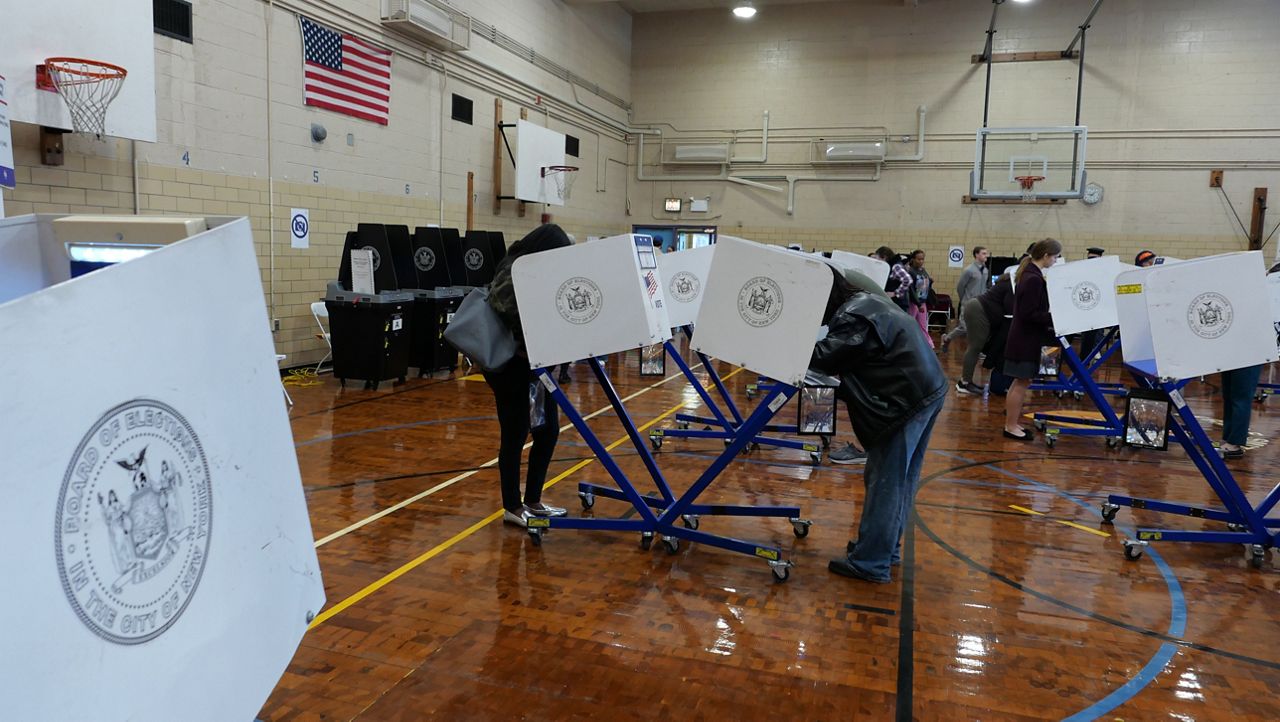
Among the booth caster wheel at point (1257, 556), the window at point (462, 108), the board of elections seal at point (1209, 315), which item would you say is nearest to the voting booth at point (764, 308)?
the board of elections seal at point (1209, 315)

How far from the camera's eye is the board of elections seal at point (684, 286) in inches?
239

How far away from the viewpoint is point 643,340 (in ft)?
11.5

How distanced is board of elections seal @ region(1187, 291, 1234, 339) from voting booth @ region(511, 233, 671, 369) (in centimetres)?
269

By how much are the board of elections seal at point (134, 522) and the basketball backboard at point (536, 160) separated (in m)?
11.9

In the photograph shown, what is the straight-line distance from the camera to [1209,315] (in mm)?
3947

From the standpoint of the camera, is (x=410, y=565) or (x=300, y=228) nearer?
(x=410, y=565)

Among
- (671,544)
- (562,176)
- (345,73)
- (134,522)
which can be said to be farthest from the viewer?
(562,176)

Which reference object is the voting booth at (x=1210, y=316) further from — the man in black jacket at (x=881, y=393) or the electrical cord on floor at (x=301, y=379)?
the electrical cord on floor at (x=301, y=379)

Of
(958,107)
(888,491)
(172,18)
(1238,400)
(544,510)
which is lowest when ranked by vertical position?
(544,510)

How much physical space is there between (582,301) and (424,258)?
19.7 feet

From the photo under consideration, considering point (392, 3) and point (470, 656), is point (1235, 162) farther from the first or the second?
point (470, 656)

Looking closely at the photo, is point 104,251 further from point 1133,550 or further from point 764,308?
point 1133,550

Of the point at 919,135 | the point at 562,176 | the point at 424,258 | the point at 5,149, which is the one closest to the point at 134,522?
the point at 5,149

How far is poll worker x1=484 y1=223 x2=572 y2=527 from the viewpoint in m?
3.59
